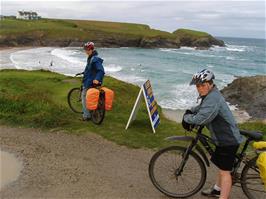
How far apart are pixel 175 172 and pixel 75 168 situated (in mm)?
2196

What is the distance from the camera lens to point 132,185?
703 cm

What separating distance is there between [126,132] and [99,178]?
319cm

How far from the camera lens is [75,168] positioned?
777 centimetres

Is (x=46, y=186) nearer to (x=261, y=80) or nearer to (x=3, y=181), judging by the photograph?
(x=3, y=181)

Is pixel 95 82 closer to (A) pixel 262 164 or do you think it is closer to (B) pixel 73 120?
(B) pixel 73 120

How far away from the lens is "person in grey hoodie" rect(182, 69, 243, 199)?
5.77 m

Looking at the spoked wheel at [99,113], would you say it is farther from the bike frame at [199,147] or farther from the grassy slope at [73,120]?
the bike frame at [199,147]

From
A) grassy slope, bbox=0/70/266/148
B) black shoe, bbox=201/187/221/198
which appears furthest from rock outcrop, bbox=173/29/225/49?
black shoe, bbox=201/187/221/198

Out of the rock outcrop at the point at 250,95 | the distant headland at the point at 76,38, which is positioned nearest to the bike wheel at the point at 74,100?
the rock outcrop at the point at 250,95

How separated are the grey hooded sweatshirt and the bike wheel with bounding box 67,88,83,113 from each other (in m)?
7.29

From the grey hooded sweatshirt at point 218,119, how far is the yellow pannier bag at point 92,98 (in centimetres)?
503

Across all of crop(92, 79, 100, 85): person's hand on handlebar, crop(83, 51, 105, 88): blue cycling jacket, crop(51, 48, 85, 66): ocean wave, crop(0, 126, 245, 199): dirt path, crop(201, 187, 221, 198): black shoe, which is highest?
crop(83, 51, 105, 88): blue cycling jacket

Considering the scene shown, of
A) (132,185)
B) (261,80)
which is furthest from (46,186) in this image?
(261,80)

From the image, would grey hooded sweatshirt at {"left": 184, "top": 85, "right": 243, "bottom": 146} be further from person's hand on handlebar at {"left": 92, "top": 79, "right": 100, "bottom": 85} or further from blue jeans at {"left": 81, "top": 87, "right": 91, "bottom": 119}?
blue jeans at {"left": 81, "top": 87, "right": 91, "bottom": 119}
